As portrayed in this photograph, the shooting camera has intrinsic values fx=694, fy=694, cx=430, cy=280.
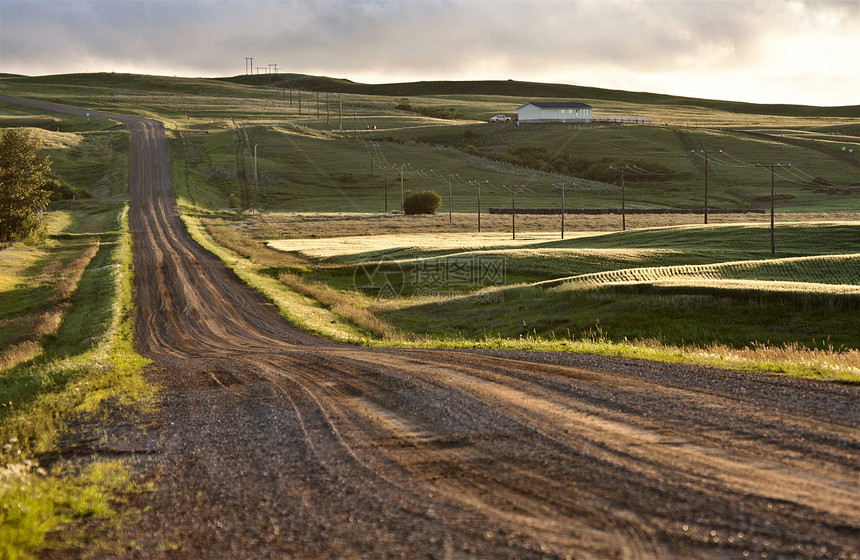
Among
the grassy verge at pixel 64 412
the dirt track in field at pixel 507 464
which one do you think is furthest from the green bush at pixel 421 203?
the dirt track in field at pixel 507 464

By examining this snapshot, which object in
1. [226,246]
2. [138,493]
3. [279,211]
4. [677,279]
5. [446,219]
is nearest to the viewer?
[138,493]

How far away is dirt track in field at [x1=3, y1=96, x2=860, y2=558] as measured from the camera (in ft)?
25.4

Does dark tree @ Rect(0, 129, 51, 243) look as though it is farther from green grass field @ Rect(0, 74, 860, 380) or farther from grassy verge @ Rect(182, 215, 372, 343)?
grassy verge @ Rect(182, 215, 372, 343)

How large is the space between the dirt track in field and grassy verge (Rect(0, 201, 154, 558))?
84cm

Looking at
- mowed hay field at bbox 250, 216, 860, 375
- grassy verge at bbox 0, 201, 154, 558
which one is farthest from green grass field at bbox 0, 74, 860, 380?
grassy verge at bbox 0, 201, 154, 558

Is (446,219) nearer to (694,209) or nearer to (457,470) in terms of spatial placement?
(694,209)

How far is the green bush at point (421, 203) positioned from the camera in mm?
114438

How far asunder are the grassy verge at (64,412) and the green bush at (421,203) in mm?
72849

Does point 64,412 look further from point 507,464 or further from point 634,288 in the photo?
point 634,288

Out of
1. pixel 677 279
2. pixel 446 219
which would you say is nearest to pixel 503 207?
pixel 446 219

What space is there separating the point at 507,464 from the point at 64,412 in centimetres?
1009

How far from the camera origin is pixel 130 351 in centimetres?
2648

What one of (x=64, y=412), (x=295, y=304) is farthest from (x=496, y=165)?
(x=64, y=412)

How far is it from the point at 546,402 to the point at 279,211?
107 metres
